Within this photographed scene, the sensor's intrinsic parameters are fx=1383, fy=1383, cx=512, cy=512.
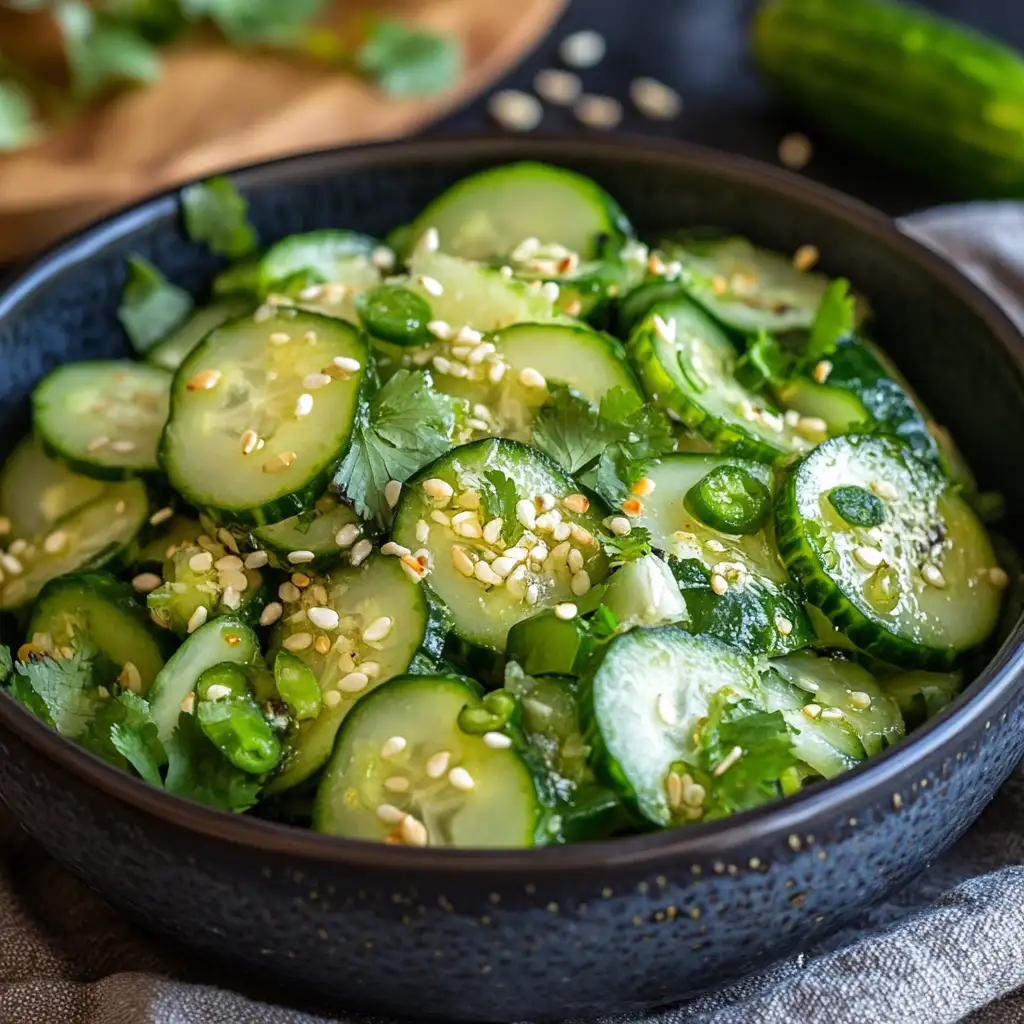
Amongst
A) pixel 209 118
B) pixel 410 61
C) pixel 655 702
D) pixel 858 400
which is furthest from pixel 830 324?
pixel 209 118

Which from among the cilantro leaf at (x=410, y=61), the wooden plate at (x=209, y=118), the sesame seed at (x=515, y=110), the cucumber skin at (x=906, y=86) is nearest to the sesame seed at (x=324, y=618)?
the wooden plate at (x=209, y=118)

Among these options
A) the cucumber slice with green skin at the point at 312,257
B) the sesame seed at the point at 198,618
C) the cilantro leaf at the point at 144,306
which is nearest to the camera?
the sesame seed at the point at 198,618

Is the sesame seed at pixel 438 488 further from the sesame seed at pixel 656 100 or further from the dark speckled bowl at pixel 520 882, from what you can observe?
the sesame seed at pixel 656 100

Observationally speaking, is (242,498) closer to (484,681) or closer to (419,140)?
(484,681)

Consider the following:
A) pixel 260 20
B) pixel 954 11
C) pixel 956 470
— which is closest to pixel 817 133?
pixel 954 11

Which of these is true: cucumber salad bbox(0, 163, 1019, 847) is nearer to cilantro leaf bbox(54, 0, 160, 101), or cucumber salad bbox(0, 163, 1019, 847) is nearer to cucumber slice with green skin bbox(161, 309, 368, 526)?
cucumber slice with green skin bbox(161, 309, 368, 526)

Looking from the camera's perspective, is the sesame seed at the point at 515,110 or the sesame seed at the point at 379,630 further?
the sesame seed at the point at 515,110
